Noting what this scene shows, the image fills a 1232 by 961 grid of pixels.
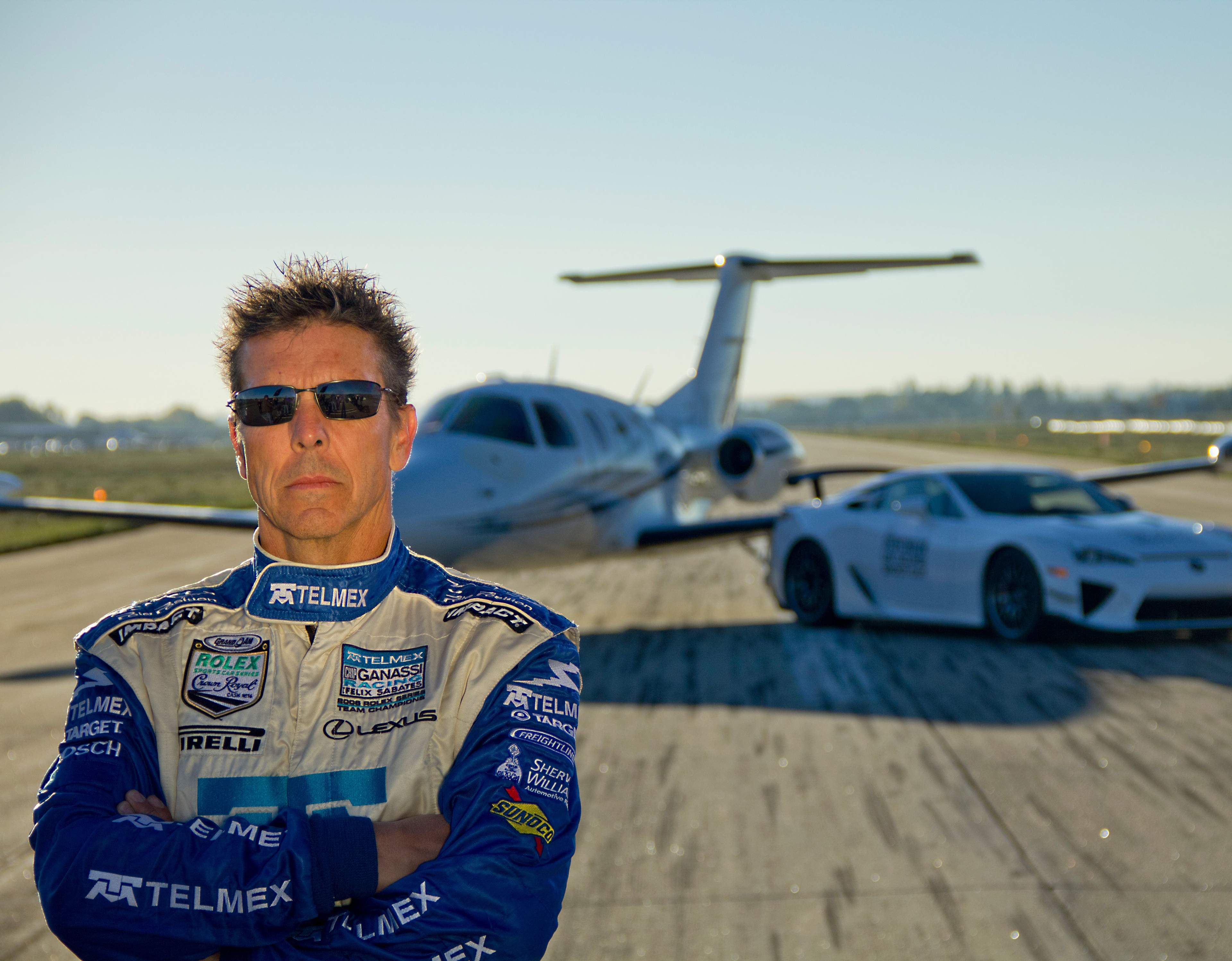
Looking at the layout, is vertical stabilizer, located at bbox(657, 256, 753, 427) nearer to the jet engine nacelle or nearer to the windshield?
the jet engine nacelle

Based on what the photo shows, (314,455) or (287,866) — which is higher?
(314,455)

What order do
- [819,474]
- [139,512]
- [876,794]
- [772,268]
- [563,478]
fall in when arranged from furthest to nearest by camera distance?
[772,268], [819,474], [139,512], [563,478], [876,794]

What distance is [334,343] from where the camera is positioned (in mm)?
2033

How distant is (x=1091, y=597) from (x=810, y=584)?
295cm

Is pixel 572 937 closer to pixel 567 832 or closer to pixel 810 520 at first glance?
pixel 567 832

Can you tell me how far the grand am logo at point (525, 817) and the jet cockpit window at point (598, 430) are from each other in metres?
10.8

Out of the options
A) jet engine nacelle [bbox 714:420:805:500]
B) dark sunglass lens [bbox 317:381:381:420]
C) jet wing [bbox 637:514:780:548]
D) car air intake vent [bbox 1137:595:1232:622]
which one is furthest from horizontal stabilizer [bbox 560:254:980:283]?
dark sunglass lens [bbox 317:381:381:420]

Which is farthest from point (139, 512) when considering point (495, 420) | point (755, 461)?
point (755, 461)

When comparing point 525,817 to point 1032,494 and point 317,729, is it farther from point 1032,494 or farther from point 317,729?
point 1032,494

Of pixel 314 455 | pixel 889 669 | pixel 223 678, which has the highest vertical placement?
pixel 314 455

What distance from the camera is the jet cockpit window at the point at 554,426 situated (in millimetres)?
11766

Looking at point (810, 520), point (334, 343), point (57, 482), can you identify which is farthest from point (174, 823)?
point (57, 482)

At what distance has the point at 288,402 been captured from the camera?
2.00m

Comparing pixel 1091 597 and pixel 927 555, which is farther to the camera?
pixel 927 555
